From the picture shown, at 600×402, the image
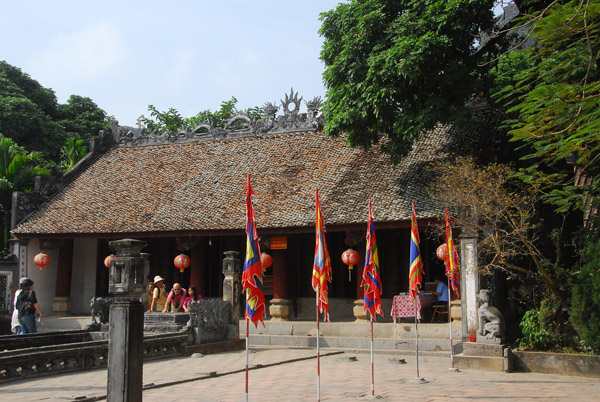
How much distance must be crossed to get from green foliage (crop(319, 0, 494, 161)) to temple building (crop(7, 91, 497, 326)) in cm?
169

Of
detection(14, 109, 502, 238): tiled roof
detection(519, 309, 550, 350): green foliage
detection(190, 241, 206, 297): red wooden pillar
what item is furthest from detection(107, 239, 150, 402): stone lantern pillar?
detection(190, 241, 206, 297): red wooden pillar

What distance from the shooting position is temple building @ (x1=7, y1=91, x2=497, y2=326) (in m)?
16.0

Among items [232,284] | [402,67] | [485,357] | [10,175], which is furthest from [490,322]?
[10,175]

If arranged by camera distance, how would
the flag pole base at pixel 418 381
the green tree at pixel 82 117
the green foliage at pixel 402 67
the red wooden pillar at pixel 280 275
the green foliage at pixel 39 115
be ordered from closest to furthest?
1. the flag pole base at pixel 418 381
2. the green foliage at pixel 402 67
3. the red wooden pillar at pixel 280 275
4. the green foliage at pixel 39 115
5. the green tree at pixel 82 117

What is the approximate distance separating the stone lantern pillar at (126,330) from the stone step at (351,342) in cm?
807

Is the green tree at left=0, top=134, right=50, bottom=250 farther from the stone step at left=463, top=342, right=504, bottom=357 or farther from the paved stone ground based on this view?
the stone step at left=463, top=342, right=504, bottom=357

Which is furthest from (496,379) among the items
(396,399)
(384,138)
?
(384,138)

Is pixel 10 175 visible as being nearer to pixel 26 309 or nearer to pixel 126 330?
pixel 26 309

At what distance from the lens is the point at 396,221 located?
1444 centimetres

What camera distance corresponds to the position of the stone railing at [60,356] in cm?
888

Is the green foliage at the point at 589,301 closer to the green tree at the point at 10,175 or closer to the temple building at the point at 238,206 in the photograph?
the temple building at the point at 238,206

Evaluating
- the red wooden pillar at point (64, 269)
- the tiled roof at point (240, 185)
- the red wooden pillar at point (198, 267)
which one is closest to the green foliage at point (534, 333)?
the tiled roof at point (240, 185)

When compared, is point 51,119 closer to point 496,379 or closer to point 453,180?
point 453,180

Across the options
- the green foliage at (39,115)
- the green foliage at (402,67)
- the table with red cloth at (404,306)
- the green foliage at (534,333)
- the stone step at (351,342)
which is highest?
the green foliage at (39,115)
